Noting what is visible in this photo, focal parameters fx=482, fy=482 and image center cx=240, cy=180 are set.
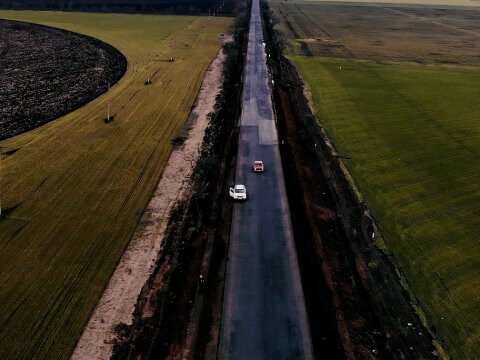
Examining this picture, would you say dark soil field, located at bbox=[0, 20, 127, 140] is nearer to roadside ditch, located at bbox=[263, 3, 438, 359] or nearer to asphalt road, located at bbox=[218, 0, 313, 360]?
asphalt road, located at bbox=[218, 0, 313, 360]

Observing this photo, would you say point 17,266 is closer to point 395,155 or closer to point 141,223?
point 141,223

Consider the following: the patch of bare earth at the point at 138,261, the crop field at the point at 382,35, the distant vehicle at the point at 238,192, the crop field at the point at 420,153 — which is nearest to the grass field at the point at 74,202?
the patch of bare earth at the point at 138,261

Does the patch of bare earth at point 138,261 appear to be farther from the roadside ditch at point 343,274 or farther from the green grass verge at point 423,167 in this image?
the green grass verge at point 423,167

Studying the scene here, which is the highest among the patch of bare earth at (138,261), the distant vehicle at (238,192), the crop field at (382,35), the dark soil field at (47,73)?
the crop field at (382,35)

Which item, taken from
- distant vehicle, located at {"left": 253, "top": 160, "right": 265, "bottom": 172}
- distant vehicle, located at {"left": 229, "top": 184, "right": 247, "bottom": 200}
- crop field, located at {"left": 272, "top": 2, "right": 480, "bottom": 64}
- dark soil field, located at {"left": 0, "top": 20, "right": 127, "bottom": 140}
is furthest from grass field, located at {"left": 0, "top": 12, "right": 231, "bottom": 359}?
crop field, located at {"left": 272, "top": 2, "right": 480, "bottom": 64}

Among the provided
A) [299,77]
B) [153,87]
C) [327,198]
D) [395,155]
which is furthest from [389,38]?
[327,198]

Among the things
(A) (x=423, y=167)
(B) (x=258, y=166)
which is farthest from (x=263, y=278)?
(A) (x=423, y=167)
